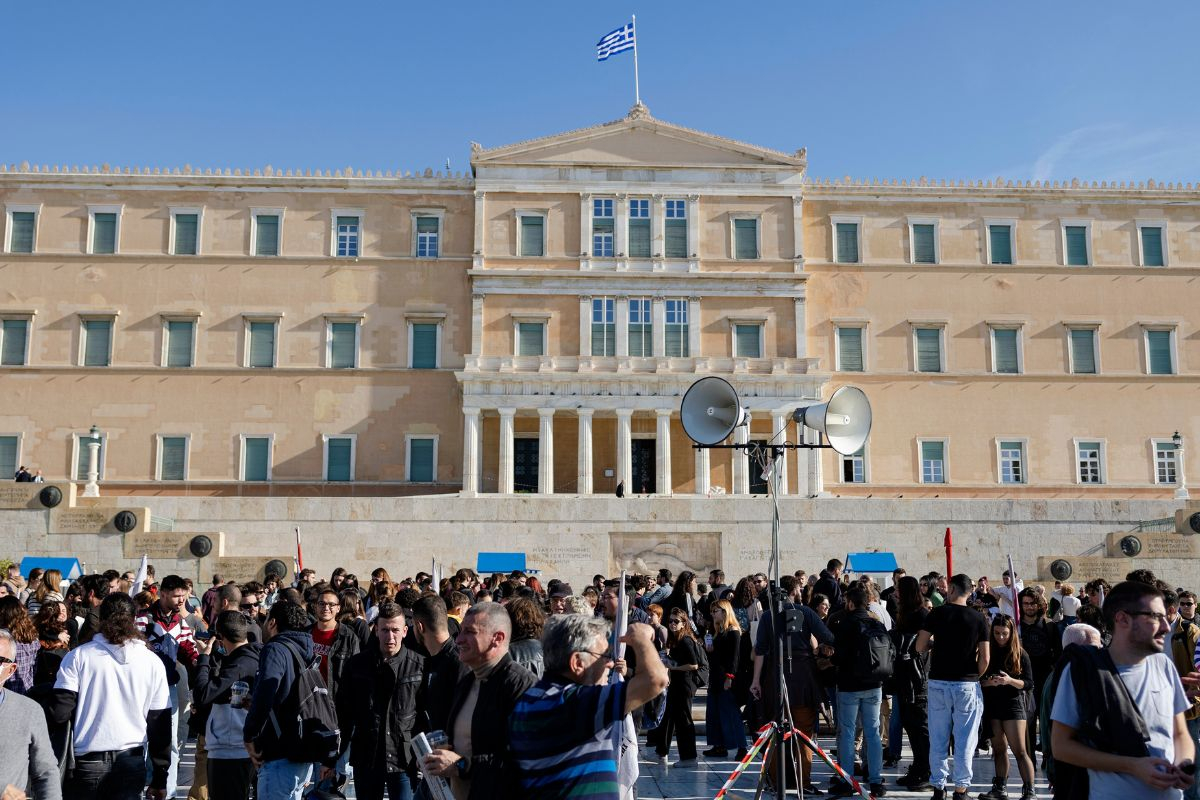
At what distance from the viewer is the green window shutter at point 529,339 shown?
3566 centimetres

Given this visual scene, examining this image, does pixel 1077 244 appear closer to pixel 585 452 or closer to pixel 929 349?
pixel 929 349

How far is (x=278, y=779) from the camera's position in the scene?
656 cm

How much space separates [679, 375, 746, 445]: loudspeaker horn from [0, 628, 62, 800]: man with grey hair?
5.77 metres

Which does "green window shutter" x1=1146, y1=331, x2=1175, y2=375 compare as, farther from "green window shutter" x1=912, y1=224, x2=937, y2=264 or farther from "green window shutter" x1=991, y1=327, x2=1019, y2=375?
"green window shutter" x1=912, y1=224, x2=937, y2=264

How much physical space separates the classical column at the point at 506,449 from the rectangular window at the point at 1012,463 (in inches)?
620

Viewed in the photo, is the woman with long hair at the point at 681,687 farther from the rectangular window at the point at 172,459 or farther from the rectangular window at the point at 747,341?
the rectangular window at the point at 172,459

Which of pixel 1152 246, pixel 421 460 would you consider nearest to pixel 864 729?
pixel 421 460

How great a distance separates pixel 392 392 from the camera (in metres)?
35.8

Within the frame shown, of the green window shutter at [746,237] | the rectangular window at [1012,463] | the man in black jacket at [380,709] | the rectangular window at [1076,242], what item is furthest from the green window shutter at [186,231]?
the man in black jacket at [380,709]

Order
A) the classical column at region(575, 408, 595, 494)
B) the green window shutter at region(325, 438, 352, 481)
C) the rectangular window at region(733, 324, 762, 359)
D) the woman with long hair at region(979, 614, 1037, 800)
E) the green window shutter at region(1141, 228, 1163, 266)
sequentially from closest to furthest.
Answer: the woman with long hair at region(979, 614, 1037, 800), the classical column at region(575, 408, 595, 494), the green window shutter at region(325, 438, 352, 481), the rectangular window at region(733, 324, 762, 359), the green window shutter at region(1141, 228, 1163, 266)

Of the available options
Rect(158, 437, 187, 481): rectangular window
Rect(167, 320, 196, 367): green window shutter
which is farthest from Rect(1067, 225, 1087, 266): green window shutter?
Rect(158, 437, 187, 481): rectangular window

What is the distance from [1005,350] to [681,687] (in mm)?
29769

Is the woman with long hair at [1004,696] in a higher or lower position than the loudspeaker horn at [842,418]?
lower

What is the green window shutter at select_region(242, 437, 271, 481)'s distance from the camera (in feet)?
116
